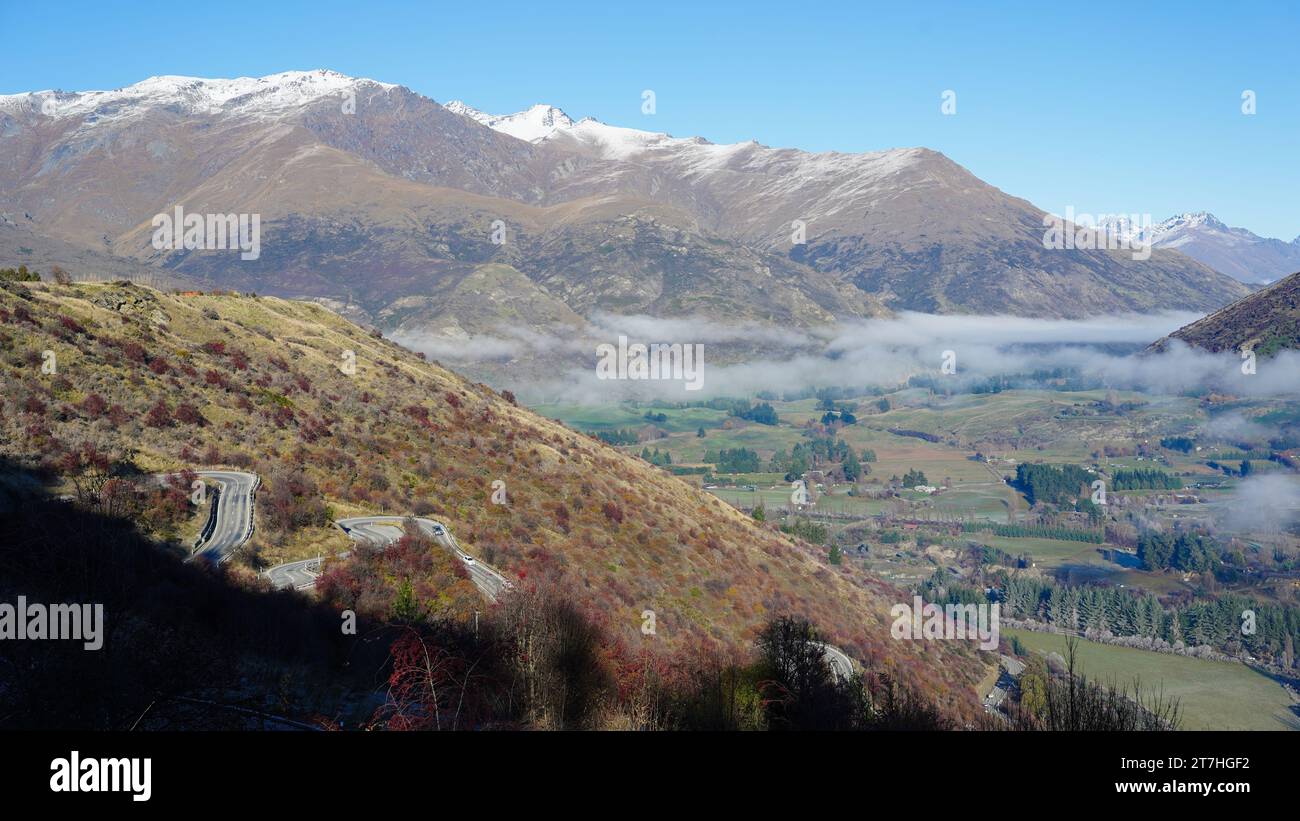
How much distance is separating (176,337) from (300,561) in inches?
1246

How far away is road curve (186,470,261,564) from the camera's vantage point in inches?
1023

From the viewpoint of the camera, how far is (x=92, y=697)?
12164 millimetres

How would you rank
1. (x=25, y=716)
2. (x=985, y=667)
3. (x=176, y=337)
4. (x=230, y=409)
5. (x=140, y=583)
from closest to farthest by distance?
1. (x=25, y=716)
2. (x=140, y=583)
3. (x=230, y=409)
4. (x=176, y=337)
5. (x=985, y=667)

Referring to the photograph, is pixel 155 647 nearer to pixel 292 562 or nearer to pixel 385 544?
pixel 292 562

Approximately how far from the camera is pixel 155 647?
15.4 m

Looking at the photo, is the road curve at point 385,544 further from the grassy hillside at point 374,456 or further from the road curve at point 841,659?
the road curve at point 841,659

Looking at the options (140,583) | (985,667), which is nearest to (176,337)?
(140,583)

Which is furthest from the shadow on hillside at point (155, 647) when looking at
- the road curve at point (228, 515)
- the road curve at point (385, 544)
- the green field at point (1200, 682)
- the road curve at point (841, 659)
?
the green field at point (1200, 682)

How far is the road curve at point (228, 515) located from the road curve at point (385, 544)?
1.80 metres

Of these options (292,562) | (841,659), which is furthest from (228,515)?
(841,659)

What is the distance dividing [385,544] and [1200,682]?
112263mm

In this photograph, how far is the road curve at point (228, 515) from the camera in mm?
25992

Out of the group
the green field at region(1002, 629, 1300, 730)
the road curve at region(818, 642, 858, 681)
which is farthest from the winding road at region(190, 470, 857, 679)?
the green field at region(1002, 629, 1300, 730)
